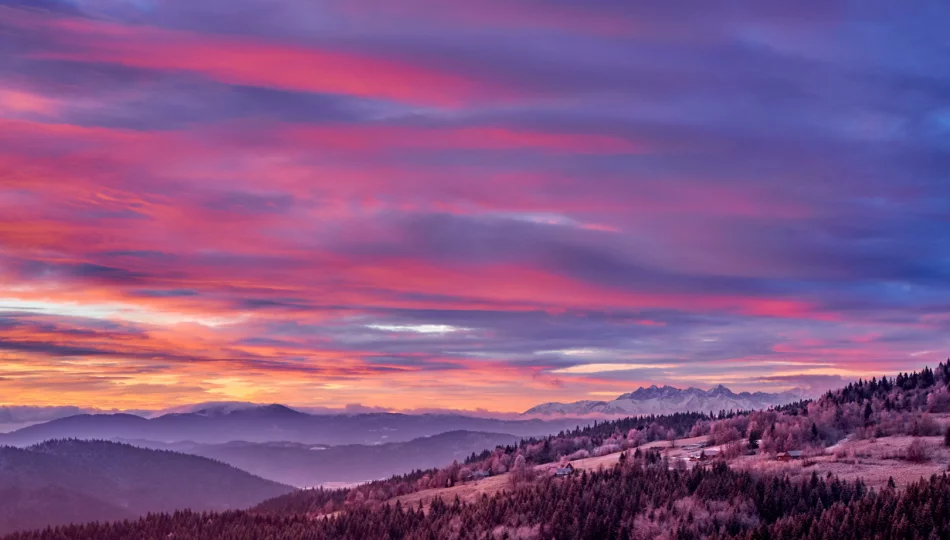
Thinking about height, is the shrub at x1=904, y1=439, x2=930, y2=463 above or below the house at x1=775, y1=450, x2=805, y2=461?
above

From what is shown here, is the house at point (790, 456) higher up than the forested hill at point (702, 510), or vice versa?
the house at point (790, 456)

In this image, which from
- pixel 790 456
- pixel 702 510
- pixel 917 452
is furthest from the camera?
pixel 790 456

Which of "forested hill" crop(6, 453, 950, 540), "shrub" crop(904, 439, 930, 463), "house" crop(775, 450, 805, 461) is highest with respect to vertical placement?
"shrub" crop(904, 439, 930, 463)

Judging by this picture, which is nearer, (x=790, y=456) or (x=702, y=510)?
(x=702, y=510)

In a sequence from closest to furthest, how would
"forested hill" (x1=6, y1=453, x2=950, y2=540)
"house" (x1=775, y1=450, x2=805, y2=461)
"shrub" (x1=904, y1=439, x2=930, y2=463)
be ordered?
"forested hill" (x1=6, y1=453, x2=950, y2=540) < "shrub" (x1=904, y1=439, x2=930, y2=463) < "house" (x1=775, y1=450, x2=805, y2=461)

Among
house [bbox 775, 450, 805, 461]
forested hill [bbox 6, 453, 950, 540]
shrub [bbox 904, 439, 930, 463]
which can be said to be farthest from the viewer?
house [bbox 775, 450, 805, 461]

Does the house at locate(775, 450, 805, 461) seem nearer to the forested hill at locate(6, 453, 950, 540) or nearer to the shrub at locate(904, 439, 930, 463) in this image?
the forested hill at locate(6, 453, 950, 540)

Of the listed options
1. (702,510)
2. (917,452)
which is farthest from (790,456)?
(702,510)

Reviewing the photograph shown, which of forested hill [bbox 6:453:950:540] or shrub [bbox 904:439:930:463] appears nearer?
forested hill [bbox 6:453:950:540]

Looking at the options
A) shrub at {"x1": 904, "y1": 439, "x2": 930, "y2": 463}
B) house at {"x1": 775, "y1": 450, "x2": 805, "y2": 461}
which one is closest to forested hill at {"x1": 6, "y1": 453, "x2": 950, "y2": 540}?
shrub at {"x1": 904, "y1": 439, "x2": 930, "y2": 463}

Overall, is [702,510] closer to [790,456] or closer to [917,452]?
[917,452]

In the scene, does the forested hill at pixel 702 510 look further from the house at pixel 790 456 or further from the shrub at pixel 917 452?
the house at pixel 790 456

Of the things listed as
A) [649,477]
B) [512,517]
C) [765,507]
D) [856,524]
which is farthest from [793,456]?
[856,524]

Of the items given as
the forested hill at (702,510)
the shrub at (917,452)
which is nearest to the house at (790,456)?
the forested hill at (702,510)
